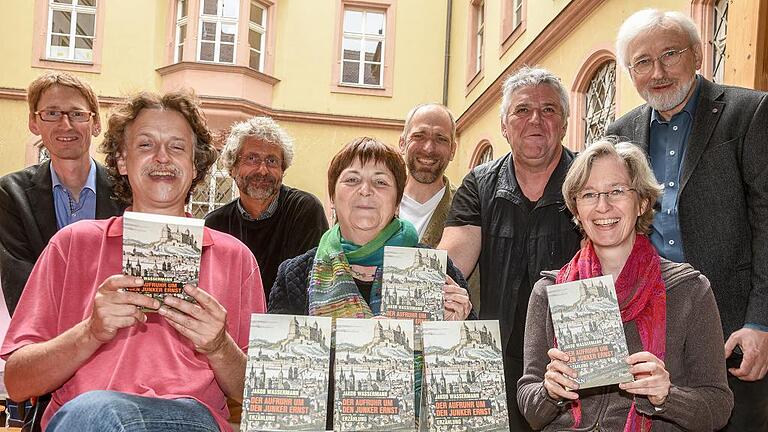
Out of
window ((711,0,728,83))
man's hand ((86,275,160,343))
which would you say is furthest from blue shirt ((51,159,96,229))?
window ((711,0,728,83))

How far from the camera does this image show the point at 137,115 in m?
2.29

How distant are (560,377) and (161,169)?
1.26 meters

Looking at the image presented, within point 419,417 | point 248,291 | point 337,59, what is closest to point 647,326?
point 419,417

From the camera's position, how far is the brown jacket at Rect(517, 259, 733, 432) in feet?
6.82

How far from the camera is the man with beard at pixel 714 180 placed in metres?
2.60

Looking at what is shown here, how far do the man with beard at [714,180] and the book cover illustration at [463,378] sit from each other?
39.8 inches

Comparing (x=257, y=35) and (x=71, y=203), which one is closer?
(x=71, y=203)

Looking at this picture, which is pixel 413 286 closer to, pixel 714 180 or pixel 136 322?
pixel 136 322

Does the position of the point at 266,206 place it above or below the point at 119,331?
above

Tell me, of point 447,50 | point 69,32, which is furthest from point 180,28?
point 447,50

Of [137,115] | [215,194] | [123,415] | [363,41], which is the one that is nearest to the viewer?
[123,415]

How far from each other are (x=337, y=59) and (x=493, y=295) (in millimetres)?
12558

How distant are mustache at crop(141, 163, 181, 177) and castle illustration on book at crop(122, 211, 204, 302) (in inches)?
16.9

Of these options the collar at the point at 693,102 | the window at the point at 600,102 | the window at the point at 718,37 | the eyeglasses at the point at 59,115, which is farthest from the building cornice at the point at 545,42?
the eyeglasses at the point at 59,115
